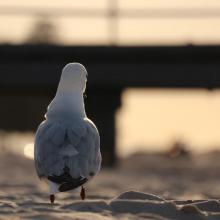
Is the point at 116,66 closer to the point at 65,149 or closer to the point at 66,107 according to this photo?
the point at 66,107

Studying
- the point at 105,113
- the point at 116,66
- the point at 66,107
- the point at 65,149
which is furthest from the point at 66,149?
the point at 105,113

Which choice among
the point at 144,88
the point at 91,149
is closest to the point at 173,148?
the point at 144,88

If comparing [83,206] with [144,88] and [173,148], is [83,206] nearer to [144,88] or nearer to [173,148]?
[144,88]

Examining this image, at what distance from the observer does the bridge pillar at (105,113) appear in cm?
2791

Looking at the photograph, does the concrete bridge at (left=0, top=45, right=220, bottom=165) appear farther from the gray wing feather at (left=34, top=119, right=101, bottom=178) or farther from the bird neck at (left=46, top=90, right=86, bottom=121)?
the gray wing feather at (left=34, top=119, right=101, bottom=178)

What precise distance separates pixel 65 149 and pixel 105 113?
700 inches

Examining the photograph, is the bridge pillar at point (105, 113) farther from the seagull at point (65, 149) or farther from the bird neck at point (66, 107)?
the seagull at point (65, 149)

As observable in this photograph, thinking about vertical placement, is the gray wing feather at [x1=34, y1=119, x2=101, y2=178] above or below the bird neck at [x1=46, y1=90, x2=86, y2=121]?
below

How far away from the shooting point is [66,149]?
10500 mm

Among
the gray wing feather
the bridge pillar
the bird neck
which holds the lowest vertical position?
the gray wing feather

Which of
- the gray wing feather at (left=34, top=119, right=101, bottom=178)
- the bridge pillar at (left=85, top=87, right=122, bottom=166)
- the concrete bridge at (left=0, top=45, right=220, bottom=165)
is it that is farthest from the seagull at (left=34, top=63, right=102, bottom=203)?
the bridge pillar at (left=85, top=87, right=122, bottom=166)

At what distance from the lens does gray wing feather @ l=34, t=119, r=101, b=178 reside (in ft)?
34.3

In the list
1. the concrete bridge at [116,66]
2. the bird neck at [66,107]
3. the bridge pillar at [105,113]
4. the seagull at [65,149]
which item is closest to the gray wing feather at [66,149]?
the seagull at [65,149]

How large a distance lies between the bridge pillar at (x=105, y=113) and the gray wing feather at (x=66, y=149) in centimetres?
1683
